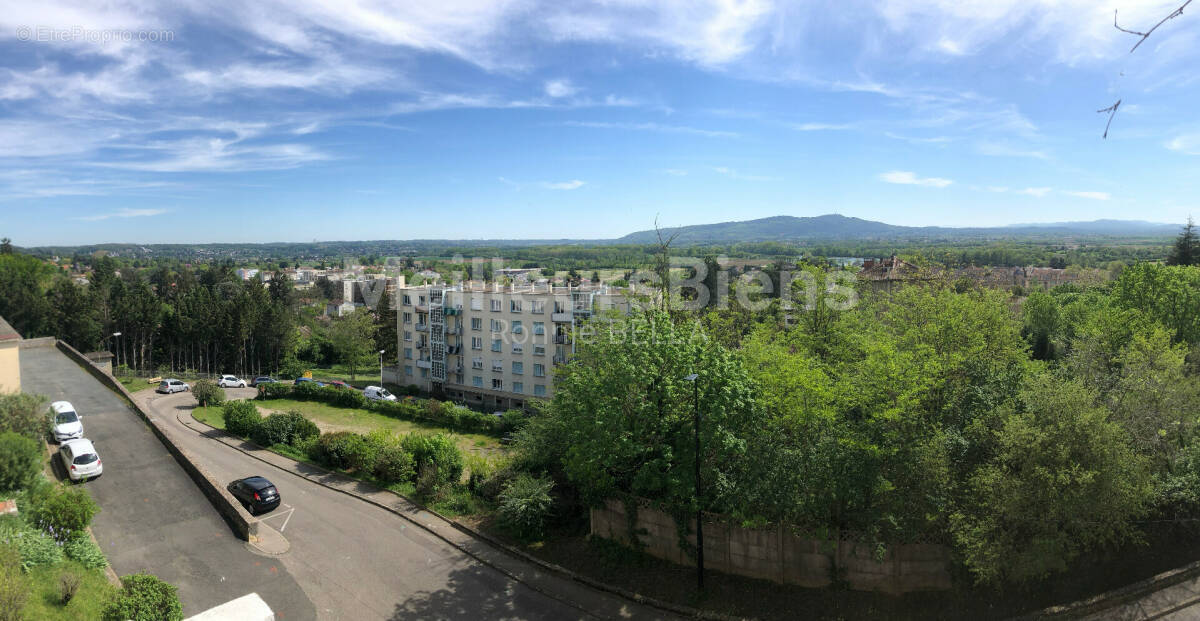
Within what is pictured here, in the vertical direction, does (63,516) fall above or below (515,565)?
above

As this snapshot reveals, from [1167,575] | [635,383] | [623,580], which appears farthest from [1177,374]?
[623,580]

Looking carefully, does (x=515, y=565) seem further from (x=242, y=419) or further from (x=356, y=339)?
(x=356, y=339)

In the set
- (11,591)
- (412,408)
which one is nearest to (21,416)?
(11,591)

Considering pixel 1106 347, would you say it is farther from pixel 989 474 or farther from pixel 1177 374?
pixel 989 474

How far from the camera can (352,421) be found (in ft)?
115

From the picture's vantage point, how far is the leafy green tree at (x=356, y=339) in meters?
58.5

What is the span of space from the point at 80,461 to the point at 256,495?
16.6 ft

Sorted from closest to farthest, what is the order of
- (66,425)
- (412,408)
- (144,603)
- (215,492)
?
(144,603), (215,492), (66,425), (412,408)

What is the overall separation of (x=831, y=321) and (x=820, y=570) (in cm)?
1125

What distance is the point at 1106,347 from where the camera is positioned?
72.2 ft

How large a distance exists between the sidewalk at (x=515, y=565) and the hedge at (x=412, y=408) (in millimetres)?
8911

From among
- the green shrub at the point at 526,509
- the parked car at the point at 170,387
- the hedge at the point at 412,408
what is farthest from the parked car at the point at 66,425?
the parked car at the point at 170,387

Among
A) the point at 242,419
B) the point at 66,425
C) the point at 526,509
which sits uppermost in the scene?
the point at 66,425

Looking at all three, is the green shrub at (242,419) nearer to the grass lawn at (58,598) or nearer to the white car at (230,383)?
the grass lawn at (58,598)
